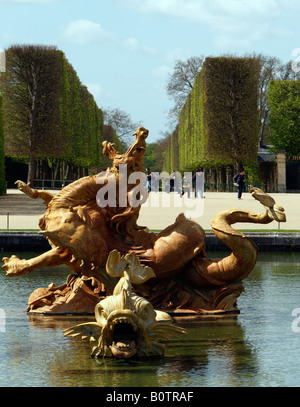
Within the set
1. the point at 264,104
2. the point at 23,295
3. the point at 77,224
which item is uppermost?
the point at 264,104

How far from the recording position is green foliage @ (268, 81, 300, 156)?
5409 cm

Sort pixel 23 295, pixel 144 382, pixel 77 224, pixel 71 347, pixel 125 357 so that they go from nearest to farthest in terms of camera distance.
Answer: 1. pixel 144 382
2. pixel 125 357
3. pixel 71 347
4. pixel 77 224
5. pixel 23 295

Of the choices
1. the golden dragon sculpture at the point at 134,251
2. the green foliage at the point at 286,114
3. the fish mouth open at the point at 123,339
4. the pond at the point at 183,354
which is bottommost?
the pond at the point at 183,354

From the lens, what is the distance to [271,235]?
14.5 meters

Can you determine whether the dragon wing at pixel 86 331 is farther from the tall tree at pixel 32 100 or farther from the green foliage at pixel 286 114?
the green foliage at pixel 286 114

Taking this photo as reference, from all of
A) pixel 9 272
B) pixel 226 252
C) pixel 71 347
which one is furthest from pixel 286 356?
pixel 226 252

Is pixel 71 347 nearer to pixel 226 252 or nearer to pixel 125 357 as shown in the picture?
pixel 125 357

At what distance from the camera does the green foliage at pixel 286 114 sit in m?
54.1

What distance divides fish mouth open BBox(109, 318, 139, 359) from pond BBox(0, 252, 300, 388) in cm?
7

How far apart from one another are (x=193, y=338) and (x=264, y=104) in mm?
65028

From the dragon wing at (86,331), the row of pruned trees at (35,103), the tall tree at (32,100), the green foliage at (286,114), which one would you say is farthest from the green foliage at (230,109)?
the dragon wing at (86,331)

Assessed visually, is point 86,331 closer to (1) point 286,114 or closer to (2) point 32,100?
(2) point 32,100

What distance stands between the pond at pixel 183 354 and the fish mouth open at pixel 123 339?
0.22 feet

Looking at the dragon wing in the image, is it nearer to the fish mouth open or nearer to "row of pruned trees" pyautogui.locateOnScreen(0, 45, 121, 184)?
the fish mouth open
